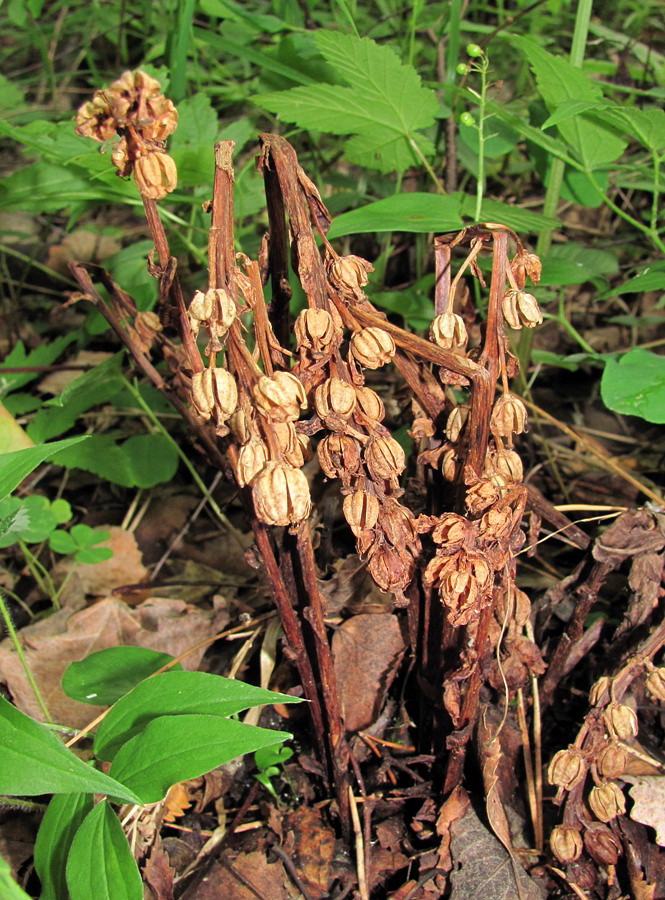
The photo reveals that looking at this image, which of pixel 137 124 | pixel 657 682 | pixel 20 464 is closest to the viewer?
pixel 137 124

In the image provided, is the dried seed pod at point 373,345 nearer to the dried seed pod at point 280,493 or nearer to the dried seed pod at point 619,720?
the dried seed pod at point 280,493

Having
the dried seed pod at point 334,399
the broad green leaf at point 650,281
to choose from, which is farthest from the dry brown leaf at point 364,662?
the broad green leaf at point 650,281

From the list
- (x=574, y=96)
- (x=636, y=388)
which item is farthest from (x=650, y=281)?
(x=574, y=96)

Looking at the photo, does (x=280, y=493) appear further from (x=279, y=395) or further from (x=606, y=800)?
(x=606, y=800)

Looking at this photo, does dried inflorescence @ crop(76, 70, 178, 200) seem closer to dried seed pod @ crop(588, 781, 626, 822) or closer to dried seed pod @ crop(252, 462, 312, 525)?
dried seed pod @ crop(252, 462, 312, 525)

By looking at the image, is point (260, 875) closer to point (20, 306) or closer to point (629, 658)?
point (629, 658)

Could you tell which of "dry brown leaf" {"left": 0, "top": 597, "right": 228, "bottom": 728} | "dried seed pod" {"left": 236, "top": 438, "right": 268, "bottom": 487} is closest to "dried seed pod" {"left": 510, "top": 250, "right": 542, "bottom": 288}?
"dried seed pod" {"left": 236, "top": 438, "right": 268, "bottom": 487}
